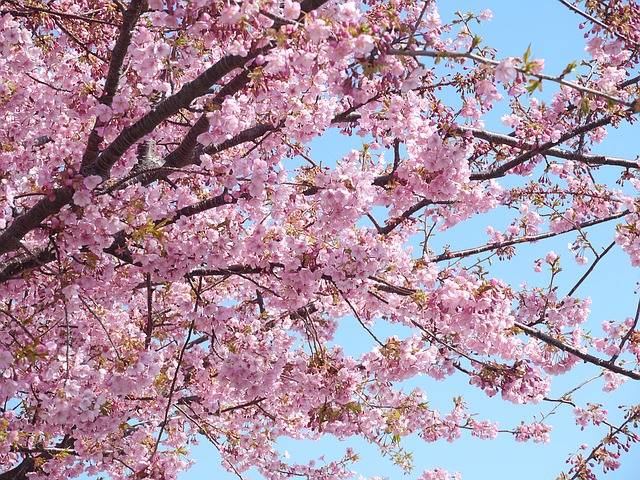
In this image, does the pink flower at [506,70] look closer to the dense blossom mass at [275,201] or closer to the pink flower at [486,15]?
the dense blossom mass at [275,201]

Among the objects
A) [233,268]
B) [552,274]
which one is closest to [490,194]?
[552,274]

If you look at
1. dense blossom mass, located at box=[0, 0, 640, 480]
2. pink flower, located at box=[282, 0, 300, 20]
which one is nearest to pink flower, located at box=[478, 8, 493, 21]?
dense blossom mass, located at box=[0, 0, 640, 480]

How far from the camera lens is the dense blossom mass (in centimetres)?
495

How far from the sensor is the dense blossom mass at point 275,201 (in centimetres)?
495

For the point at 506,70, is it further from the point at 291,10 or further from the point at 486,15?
the point at 486,15

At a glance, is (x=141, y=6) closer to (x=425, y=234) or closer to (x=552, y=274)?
(x=425, y=234)

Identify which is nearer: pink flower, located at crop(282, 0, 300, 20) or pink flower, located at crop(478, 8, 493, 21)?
pink flower, located at crop(282, 0, 300, 20)

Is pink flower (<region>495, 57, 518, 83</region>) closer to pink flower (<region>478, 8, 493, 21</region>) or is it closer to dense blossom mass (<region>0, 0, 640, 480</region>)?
dense blossom mass (<region>0, 0, 640, 480</region>)

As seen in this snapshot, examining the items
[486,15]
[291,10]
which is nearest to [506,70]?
[291,10]

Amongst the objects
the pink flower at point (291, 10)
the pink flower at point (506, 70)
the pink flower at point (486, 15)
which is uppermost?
the pink flower at point (486, 15)

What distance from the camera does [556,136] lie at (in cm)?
647

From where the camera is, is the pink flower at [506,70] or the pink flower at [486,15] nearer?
the pink flower at [506,70]

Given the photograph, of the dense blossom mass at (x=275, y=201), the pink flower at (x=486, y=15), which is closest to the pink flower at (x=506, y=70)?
the dense blossom mass at (x=275, y=201)

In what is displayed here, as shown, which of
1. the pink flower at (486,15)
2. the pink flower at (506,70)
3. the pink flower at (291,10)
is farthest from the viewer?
the pink flower at (486,15)
